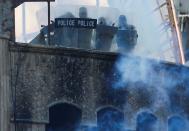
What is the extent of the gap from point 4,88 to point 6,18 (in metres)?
2.53

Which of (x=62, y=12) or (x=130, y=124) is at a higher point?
(x=62, y=12)

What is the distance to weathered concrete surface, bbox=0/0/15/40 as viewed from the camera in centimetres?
2462

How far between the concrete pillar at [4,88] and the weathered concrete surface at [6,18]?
90cm

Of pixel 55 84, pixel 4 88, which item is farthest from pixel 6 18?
pixel 55 84

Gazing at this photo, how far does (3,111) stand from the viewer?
76.8ft

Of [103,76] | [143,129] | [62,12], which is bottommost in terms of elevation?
[143,129]

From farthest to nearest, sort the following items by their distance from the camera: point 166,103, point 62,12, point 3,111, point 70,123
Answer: point 62,12, point 166,103, point 70,123, point 3,111

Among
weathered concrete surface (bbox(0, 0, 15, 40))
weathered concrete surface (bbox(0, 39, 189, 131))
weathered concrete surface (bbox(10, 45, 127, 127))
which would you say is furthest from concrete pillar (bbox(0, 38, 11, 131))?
weathered concrete surface (bbox(0, 0, 15, 40))

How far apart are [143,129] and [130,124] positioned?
0.90 metres

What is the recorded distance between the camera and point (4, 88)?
77.5 ft

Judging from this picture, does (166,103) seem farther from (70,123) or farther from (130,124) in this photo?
(70,123)

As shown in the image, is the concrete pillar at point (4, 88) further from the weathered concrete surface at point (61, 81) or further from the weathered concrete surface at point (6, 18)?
the weathered concrete surface at point (6, 18)

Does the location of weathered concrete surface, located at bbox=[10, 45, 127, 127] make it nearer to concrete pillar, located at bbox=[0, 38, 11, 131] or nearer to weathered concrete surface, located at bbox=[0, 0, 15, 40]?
concrete pillar, located at bbox=[0, 38, 11, 131]

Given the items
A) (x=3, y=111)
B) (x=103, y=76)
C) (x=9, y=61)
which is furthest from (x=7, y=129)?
(x=103, y=76)
